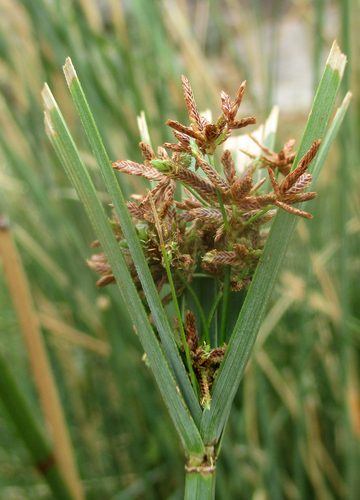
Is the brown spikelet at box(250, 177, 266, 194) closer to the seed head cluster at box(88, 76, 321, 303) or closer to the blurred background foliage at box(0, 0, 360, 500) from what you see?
the seed head cluster at box(88, 76, 321, 303)

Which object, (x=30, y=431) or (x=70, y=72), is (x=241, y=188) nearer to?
(x=70, y=72)

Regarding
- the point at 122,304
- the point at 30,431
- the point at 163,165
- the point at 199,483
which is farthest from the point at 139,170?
the point at 122,304

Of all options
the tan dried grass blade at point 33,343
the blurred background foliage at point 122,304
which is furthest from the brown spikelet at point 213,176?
the blurred background foliage at point 122,304

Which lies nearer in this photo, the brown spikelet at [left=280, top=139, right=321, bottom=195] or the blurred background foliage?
the brown spikelet at [left=280, top=139, right=321, bottom=195]

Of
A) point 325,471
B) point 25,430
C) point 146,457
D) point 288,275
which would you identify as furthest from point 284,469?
point 25,430

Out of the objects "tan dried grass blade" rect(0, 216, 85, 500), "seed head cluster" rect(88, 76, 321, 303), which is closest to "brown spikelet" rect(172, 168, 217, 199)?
"seed head cluster" rect(88, 76, 321, 303)

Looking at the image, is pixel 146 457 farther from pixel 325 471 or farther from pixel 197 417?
pixel 197 417

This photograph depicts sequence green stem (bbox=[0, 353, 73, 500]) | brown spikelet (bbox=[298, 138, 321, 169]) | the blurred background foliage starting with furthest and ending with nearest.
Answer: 1. the blurred background foliage
2. green stem (bbox=[0, 353, 73, 500])
3. brown spikelet (bbox=[298, 138, 321, 169])
